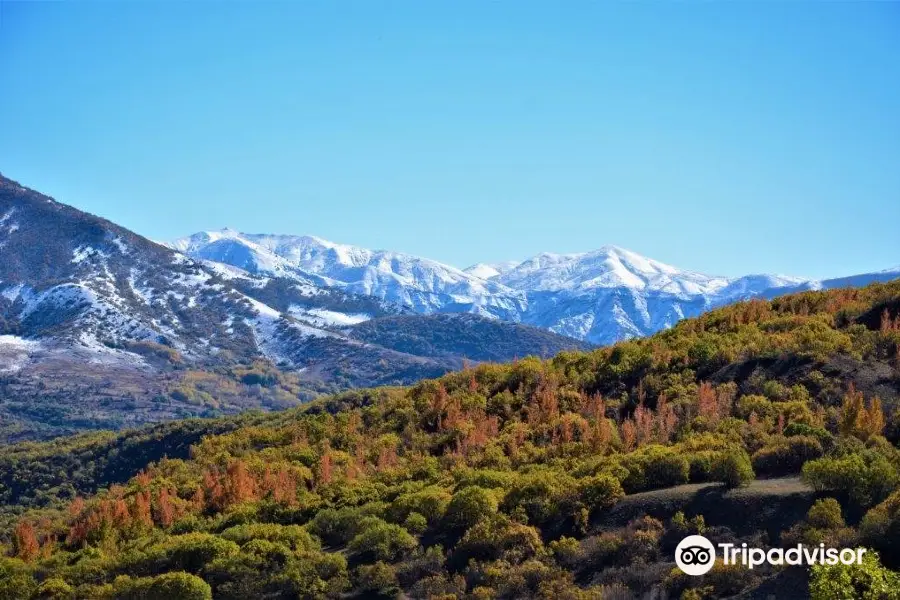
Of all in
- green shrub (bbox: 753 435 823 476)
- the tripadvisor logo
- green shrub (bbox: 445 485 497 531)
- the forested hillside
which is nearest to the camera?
the tripadvisor logo

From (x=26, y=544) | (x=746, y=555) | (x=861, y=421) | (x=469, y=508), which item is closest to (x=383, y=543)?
(x=469, y=508)

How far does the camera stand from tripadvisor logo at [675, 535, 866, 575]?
23.1m

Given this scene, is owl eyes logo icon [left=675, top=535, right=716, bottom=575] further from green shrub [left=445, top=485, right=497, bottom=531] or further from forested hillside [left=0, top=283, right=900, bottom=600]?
green shrub [left=445, top=485, right=497, bottom=531]

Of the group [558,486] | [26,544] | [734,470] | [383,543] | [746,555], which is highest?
→ [734,470]

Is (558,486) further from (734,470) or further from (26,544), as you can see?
(26,544)

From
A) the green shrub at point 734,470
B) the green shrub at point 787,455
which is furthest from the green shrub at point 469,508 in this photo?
the green shrub at point 787,455

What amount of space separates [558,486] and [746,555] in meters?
7.41

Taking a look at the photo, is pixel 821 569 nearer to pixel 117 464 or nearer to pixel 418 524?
pixel 418 524

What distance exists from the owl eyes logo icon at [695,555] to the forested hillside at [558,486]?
1.45ft

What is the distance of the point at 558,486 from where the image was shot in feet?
99.4

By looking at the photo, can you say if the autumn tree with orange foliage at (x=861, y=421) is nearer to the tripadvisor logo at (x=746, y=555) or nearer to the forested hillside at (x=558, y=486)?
the forested hillside at (x=558, y=486)

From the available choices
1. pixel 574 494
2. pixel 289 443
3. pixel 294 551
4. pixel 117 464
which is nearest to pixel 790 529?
pixel 574 494

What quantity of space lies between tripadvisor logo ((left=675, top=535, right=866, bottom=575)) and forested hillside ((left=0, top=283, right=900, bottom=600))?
0.43 metres

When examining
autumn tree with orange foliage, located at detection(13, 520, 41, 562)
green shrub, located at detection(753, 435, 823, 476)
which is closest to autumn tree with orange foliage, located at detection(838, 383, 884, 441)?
green shrub, located at detection(753, 435, 823, 476)
